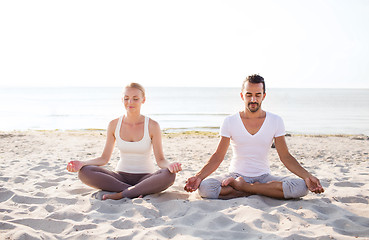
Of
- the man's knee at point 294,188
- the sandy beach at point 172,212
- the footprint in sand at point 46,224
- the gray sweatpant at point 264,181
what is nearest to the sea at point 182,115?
the sandy beach at point 172,212

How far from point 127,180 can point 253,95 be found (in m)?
2.03

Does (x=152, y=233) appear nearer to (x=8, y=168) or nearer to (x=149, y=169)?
(x=149, y=169)

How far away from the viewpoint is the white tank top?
15.1 ft

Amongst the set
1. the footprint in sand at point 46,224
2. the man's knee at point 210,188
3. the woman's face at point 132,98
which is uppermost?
the woman's face at point 132,98

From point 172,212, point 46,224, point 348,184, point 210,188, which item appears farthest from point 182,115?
point 46,224

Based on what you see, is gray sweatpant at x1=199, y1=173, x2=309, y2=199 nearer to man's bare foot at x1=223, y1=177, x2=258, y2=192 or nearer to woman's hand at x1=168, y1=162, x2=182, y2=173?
man's bare foot at x1=223, y1=177, x2=258, y2=192

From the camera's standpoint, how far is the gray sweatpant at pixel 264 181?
415 cm

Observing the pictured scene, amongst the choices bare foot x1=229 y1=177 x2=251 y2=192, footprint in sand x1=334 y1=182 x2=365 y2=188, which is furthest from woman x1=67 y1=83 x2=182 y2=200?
footprint in sand x1=334 y1=182 x2=365 y2=188

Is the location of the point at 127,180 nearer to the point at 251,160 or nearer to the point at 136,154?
the point at 136,154

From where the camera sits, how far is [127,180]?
4730 millimetres

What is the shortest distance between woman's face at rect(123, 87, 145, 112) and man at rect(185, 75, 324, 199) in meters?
1.20

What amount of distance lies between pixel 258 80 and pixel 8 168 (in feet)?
15.7

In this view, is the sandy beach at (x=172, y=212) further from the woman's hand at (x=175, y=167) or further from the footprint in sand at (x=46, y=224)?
the woman's hand at (x=175, y=167)

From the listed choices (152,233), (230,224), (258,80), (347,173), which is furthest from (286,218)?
(347,173)
